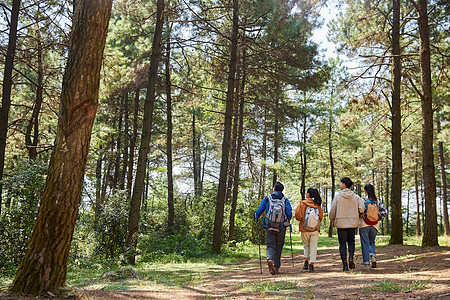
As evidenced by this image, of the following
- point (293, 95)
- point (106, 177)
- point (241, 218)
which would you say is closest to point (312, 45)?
point (241, 218)

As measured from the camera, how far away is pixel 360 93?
13.7 metres

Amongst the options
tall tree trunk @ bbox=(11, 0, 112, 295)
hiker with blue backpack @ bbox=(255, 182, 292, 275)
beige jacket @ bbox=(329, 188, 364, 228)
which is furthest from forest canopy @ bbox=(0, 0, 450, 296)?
beige jacket @ bbox=(329, 188, 364, 228)

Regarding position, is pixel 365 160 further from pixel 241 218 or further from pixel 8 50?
pixel 8 50

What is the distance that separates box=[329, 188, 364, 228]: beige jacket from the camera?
7318 millimetres

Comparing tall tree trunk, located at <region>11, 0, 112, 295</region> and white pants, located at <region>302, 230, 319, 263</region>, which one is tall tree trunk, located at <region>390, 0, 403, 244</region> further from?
tall tree trunk, located at <region>11, 0, 112, 295</region>

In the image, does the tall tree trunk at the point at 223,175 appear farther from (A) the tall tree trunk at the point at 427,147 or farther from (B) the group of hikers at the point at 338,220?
(A) the tall tree trunk at the point at 427,147

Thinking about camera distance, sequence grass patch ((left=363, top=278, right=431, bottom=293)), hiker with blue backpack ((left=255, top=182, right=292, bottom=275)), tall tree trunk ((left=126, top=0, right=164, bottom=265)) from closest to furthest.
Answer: grass patch ((left=363, top=278, right=431, bottom=293)) → hiker with blue backpack ((left=255, top=182, right=292, bottom=275)) → tall tree trunk ((left=126, top=0, right=164, bottom=265))

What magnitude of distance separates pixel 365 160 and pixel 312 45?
2880 cm

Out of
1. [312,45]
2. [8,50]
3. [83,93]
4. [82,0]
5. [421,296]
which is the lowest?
[421,296]

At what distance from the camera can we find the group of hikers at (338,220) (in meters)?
7.37

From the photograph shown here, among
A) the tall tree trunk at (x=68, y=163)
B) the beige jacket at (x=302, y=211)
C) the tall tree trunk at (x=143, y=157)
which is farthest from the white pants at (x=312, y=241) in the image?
the tall tree trunk at (x=68, y=163)

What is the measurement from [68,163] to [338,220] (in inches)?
229

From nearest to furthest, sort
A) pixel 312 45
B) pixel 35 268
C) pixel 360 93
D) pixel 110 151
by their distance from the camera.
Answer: pixel 35 268 < pixel 312 45 < pixel 360 93 < pixel 110 151

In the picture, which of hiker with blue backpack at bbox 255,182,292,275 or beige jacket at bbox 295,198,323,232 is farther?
beige jacket at bbox 295,198,323,232
